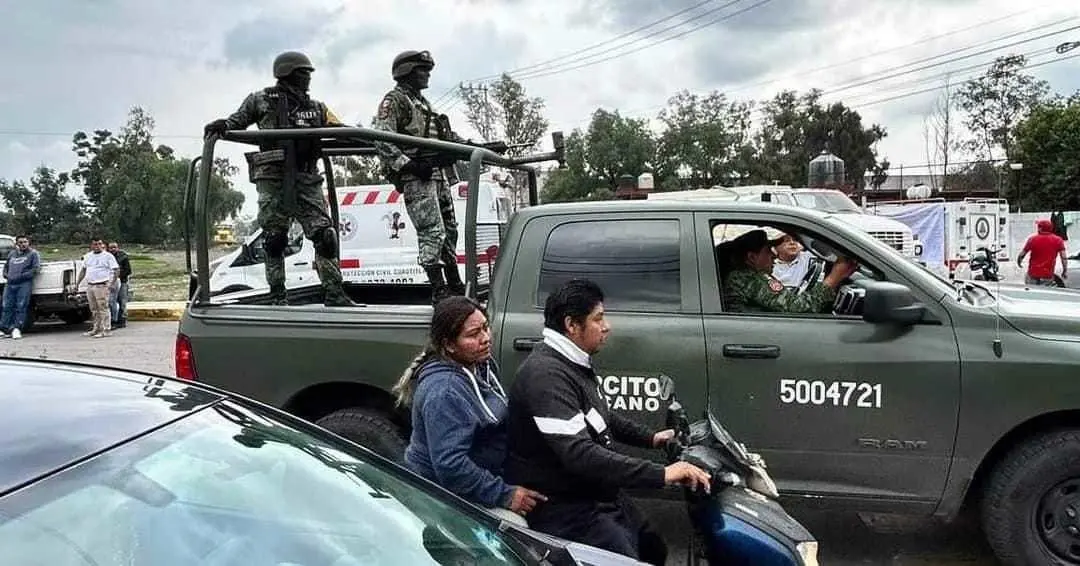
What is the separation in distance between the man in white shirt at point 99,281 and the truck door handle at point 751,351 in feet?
40.9

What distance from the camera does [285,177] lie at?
5.12m

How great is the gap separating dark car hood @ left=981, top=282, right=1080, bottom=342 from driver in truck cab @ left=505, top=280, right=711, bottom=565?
1.82m

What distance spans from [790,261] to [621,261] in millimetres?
945

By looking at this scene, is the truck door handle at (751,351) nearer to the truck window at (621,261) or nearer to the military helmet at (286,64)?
the truck window at (621,261)

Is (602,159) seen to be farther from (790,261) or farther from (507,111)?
(790,261)

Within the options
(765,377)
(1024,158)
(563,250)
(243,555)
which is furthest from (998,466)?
(1024,158)

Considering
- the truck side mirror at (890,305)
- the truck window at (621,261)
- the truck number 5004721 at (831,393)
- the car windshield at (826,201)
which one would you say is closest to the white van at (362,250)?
the car windshield at (826,201)

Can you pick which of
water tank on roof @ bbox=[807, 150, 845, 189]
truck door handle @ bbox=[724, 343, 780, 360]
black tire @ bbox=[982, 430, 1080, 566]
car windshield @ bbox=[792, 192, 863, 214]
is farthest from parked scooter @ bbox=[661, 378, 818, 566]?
water tank on roof @ bbox=[807, 150, 845, 189]

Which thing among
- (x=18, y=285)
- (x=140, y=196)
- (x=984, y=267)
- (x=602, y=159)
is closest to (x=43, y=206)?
(x=140, y=196)

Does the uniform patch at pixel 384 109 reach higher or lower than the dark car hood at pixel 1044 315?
higher

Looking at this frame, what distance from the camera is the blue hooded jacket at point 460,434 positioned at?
2.82 metres

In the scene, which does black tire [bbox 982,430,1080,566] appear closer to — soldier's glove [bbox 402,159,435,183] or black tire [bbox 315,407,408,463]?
black tire [bbox 315,407,408,463]

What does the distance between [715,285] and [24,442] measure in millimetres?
2981

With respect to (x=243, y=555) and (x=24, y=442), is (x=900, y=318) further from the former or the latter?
(x=24, y=442)
